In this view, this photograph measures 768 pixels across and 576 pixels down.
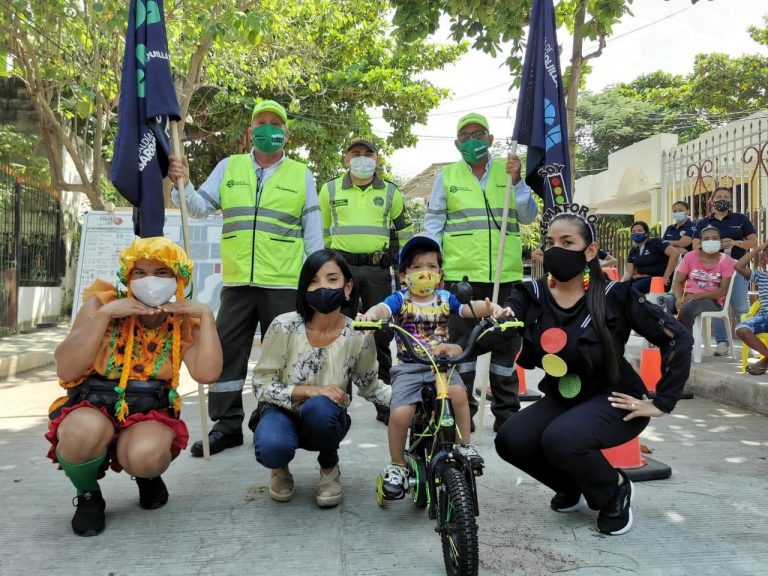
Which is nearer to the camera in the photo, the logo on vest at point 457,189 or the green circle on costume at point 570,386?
the green circle on costume at point 570,386

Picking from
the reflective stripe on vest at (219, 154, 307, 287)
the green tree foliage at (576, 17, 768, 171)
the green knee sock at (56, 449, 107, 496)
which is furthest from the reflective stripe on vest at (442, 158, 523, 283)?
the green tree foliage at (576, 17, 768, 171)

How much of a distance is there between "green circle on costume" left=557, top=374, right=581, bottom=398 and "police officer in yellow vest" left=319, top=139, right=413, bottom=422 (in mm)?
2018

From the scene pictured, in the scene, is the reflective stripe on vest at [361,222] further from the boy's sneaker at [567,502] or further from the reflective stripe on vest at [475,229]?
the boy's sneaker at [567,502]

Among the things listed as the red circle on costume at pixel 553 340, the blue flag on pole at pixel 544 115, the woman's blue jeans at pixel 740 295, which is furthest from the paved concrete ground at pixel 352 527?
the woman's blue jeans at pixel 740 295

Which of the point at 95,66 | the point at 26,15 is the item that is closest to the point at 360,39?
the point at 95,66

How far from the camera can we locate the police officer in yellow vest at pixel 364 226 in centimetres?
522

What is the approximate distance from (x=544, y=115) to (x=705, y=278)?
4.02 meters

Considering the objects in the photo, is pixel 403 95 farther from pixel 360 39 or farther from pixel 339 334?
pixel 339 334

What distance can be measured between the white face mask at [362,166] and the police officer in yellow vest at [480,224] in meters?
0.62

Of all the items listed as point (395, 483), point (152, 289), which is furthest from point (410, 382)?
→ point (152, 289)

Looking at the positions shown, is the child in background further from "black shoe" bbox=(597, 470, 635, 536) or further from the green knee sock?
the green knee sock

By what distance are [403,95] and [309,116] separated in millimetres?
2630

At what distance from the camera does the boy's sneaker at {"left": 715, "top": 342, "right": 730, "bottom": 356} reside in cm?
826

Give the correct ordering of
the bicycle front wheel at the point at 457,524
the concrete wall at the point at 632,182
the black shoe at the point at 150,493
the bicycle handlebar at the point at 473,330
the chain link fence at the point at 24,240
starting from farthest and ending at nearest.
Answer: the concrete wall at the point at 632,182 → the chain link fence at the point at 24,240 → the black shoe at the point at 150,493 → the bicycle handlebar at the point at 473,330 → the bicycle front wheel at the point at 457,524
